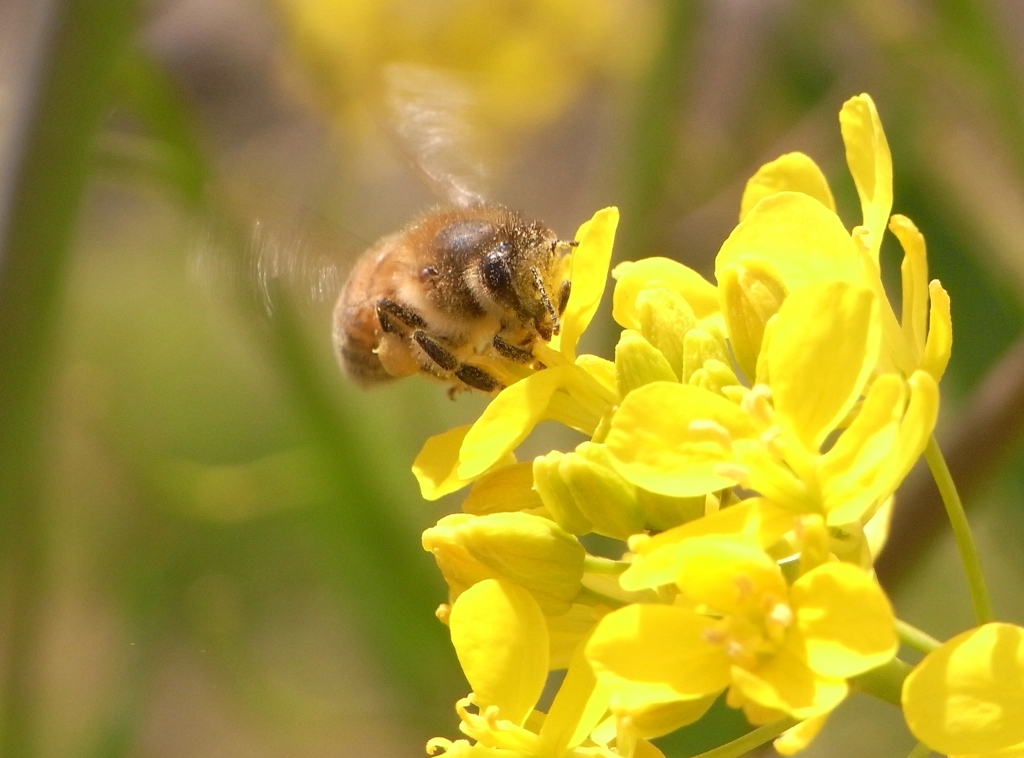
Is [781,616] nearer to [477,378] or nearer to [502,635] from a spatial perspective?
[502,635]

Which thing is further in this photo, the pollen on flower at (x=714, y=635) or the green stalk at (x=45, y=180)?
the green stalk at (x=45, y=180)

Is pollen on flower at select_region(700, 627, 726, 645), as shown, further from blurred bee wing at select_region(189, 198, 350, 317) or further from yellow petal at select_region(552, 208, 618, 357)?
blurred bee wing at select_region(189, 198, 350, 317)

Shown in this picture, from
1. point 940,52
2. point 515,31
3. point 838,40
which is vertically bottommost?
point 940,52

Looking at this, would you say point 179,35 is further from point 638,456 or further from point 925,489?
point 638,456

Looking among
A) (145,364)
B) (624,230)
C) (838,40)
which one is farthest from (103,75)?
(145,364)

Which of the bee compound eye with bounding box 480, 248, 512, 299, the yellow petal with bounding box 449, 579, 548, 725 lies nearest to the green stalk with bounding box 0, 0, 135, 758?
the bee compound eye with bounding box 480, 248, 512, 299

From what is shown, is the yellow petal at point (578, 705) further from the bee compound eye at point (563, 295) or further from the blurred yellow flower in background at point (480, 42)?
the blurred yellow flower in background at point (480, 42)

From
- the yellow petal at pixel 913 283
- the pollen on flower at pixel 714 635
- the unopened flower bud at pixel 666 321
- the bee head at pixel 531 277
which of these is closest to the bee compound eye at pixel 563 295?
the bee head at pixel 531 277
